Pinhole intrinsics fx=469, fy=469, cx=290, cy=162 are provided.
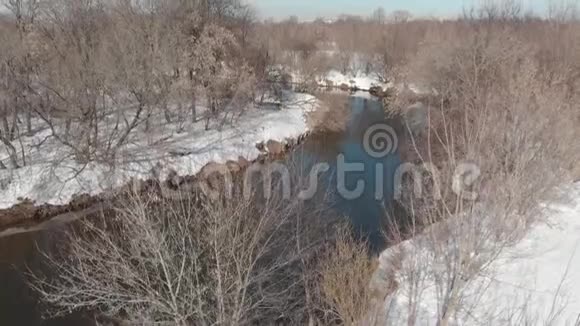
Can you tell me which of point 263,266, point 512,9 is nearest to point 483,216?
point 263,266

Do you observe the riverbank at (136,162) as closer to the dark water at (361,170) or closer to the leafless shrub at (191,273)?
the dark water at (361,170)

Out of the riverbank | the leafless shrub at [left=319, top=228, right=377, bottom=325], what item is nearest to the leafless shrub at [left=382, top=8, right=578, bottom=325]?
the leafless shrub at [left=319, top=228, right=377, bottom=325]

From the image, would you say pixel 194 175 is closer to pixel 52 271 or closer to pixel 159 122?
pixel 159 122

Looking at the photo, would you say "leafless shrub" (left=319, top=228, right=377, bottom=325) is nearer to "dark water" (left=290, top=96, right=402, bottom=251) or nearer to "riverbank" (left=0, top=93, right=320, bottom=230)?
"dark water" (left=290, top=96, right=402, bottom=251)

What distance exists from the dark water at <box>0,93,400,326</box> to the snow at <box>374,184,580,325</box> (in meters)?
3.72

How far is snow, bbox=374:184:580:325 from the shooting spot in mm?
8242

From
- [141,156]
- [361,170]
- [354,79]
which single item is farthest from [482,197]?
[354,79]

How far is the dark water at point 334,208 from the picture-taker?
1043 centimetres

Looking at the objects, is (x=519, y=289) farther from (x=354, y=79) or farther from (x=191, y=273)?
(x=354, y=79)

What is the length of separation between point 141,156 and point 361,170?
31.3 feet

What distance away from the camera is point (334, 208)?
1514cm

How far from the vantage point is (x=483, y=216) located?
7.41 metres

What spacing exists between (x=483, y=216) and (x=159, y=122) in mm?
19557

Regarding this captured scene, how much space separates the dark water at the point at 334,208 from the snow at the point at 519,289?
3.72 m
